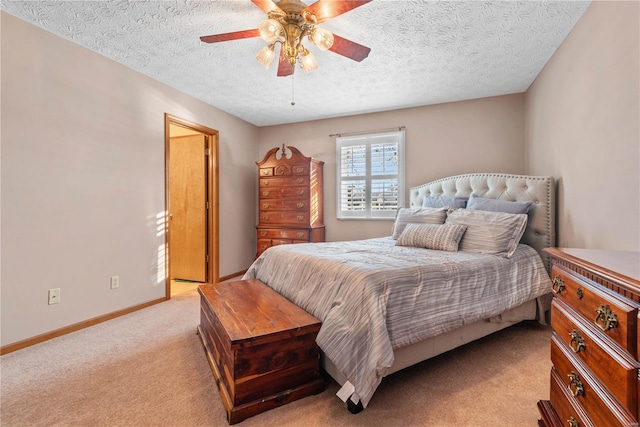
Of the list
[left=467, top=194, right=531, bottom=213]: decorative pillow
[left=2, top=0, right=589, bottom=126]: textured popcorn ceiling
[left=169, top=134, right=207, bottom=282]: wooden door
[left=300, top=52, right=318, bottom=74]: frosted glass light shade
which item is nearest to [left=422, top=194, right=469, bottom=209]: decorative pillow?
[left=467, top=194, right=531, bottom=213]: decorative pillow

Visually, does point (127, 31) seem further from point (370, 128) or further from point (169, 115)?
point (370, 128)

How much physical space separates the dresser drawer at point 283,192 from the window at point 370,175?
593 mm

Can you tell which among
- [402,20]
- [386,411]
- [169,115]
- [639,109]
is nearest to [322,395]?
[386,411]

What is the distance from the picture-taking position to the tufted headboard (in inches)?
109

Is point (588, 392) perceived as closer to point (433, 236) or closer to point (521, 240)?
point (433, 236)

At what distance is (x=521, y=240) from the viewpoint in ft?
9.56

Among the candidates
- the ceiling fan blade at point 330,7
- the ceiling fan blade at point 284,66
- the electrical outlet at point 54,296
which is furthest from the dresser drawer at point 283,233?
the ceiling fan blade at point 330,7

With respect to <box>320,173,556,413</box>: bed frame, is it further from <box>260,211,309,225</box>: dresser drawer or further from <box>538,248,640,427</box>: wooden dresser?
<box>260,211,309,225</box>: dresser drawer

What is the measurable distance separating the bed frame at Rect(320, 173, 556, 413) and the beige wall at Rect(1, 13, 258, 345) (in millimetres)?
2252

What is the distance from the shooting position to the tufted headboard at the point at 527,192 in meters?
2.76

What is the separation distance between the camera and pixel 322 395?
1626 mm

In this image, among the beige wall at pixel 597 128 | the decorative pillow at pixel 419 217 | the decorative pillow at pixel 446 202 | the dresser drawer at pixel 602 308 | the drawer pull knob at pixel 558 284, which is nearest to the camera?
the dresser drawer at pixel 602 308

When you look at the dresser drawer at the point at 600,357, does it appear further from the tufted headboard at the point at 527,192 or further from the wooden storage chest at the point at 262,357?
the tufted headboard at the point at 527,192

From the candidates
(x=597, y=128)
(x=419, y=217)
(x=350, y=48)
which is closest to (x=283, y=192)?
(x=419, y=217)
